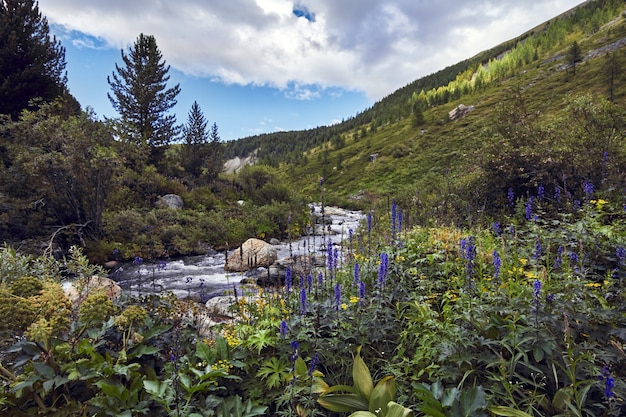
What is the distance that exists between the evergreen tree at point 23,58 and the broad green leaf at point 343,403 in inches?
903

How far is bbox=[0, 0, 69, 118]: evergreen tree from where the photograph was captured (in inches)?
691

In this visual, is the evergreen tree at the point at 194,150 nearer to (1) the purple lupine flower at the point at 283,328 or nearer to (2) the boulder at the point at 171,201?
(2) the boulder at the point at 171,201

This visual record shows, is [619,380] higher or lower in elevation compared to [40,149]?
lower

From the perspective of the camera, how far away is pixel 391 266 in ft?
14.6

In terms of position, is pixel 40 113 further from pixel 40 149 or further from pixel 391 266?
pixel 391 266

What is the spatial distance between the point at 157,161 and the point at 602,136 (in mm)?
26636

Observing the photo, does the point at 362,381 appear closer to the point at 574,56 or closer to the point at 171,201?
the point at 171,201

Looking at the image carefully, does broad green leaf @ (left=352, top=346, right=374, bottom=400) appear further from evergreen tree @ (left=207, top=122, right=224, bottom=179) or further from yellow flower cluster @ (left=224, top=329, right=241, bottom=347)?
evergreen tree @ (left=207, top=122, right=224, bottom=179)

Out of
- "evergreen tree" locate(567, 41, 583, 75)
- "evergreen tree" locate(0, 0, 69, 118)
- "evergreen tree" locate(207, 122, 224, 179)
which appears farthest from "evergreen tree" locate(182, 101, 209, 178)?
"evergreen tree" locate(567, 41, 583, 75)

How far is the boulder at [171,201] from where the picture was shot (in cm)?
1801

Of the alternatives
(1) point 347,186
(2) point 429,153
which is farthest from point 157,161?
(2) point 429,153

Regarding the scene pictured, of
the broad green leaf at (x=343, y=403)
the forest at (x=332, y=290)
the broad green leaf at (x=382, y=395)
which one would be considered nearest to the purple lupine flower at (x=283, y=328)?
the forest at (x=332, y=290)

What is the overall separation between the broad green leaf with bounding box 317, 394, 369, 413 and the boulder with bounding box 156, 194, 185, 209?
17080 millimetres

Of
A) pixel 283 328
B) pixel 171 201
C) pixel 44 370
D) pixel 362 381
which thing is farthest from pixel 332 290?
pixel 171 201
